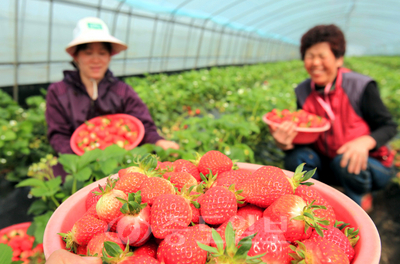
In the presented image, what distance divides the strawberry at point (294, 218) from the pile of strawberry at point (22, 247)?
171 cm

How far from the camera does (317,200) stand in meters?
0.91

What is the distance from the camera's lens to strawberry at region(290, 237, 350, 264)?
0.72 meters

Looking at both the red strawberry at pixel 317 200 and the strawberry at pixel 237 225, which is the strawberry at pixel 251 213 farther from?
the red strawberry at pixel 317 200

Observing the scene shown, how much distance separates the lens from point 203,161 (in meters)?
1.14

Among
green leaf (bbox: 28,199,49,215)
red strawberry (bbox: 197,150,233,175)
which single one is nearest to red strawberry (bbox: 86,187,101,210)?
red strawberry (bbox: 197,150,233,175)

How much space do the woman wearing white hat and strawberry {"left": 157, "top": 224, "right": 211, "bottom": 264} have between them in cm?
158

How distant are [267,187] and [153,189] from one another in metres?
0.38

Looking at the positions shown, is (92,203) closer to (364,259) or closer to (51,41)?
(364,259)

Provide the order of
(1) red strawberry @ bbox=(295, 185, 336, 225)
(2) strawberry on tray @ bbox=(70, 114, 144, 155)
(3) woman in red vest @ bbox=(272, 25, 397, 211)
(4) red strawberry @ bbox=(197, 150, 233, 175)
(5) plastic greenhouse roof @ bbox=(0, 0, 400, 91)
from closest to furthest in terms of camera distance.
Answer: (1) red strawberry @ bbox=(295, 185, 336, 225)
(4) red strawberry @ bbox=(197, 150, 233, 175)
(2) strawberry on tray @ bbox=(70, 114, 144, 155)
(3) woman in red vest @ bbox=(272, 25, 397, 211)
(5) plastic greenhouse roof @ bbox=(0, 0, 400, 91)

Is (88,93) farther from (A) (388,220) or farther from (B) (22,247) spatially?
(A) (388,220)

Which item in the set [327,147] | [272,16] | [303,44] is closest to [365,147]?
[327,147]

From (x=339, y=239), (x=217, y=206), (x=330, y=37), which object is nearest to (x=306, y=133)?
(x=330, y=37)

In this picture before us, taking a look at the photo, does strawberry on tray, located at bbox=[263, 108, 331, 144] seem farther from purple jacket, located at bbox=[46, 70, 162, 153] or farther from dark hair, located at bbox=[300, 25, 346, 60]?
purple jacket, located at bbox=[46, 70, 162, 153]

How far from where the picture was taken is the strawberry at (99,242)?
2.54 ft
